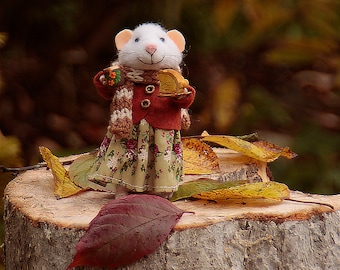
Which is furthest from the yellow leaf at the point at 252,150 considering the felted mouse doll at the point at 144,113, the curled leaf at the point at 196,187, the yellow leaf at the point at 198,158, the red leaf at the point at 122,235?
the red leaf at the point at 122,235

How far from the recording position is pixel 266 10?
8.73 ft

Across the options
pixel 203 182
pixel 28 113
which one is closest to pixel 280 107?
pixel 28 113

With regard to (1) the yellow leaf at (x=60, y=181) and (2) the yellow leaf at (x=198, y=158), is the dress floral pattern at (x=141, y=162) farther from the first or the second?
(2) the yellow leaf at (x=198, y=158)

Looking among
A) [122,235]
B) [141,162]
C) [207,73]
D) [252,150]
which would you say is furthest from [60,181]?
[207,73]

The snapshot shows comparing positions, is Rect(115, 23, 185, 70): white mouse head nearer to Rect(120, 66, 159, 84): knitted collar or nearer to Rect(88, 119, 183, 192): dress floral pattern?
Rect(120, 66, 159, 84): knitted collar

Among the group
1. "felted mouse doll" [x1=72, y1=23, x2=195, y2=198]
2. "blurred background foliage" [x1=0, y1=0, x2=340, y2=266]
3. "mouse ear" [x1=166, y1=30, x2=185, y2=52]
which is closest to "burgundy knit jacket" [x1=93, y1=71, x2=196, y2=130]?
"felted mouse doll" [x1=72, y1=23, x2=195, y2=198]

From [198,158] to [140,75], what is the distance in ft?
1.27

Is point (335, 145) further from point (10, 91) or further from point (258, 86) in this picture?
point (10, 91)

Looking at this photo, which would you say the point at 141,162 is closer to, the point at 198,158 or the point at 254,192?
the point at 254,192

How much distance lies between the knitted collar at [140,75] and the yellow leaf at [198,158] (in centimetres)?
33

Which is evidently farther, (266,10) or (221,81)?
(221,81)

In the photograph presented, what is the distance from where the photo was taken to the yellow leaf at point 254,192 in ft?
4.52

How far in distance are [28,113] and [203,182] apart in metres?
1.63

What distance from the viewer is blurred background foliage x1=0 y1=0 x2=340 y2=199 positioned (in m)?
2.76
